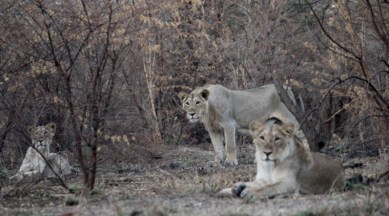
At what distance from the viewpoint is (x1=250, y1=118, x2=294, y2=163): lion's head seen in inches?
345

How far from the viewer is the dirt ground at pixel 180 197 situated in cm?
733

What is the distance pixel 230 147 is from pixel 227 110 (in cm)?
94

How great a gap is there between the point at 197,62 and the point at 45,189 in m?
10.9

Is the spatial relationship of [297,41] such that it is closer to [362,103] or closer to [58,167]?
[362,103]

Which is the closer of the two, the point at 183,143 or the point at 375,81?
the point at 375,81

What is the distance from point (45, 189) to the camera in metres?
9.78

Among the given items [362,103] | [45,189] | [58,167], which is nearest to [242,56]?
[362,103]

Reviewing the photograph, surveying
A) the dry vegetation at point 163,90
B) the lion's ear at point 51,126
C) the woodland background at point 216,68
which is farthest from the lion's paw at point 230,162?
the lion's ear at point 51,126

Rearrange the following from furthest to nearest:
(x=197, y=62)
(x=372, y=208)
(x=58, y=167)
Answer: (x=197, y=62), (x=58, y=167), (x=372, y=208)

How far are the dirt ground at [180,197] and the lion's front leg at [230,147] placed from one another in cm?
105

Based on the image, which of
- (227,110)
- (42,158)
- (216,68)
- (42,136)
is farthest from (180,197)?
(216,68)

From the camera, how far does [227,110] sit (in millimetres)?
15188

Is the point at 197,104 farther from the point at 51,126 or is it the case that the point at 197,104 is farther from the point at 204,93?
the point at 51,126

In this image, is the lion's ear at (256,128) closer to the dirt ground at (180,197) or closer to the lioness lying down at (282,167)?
the lioness lying down at (282,167)
